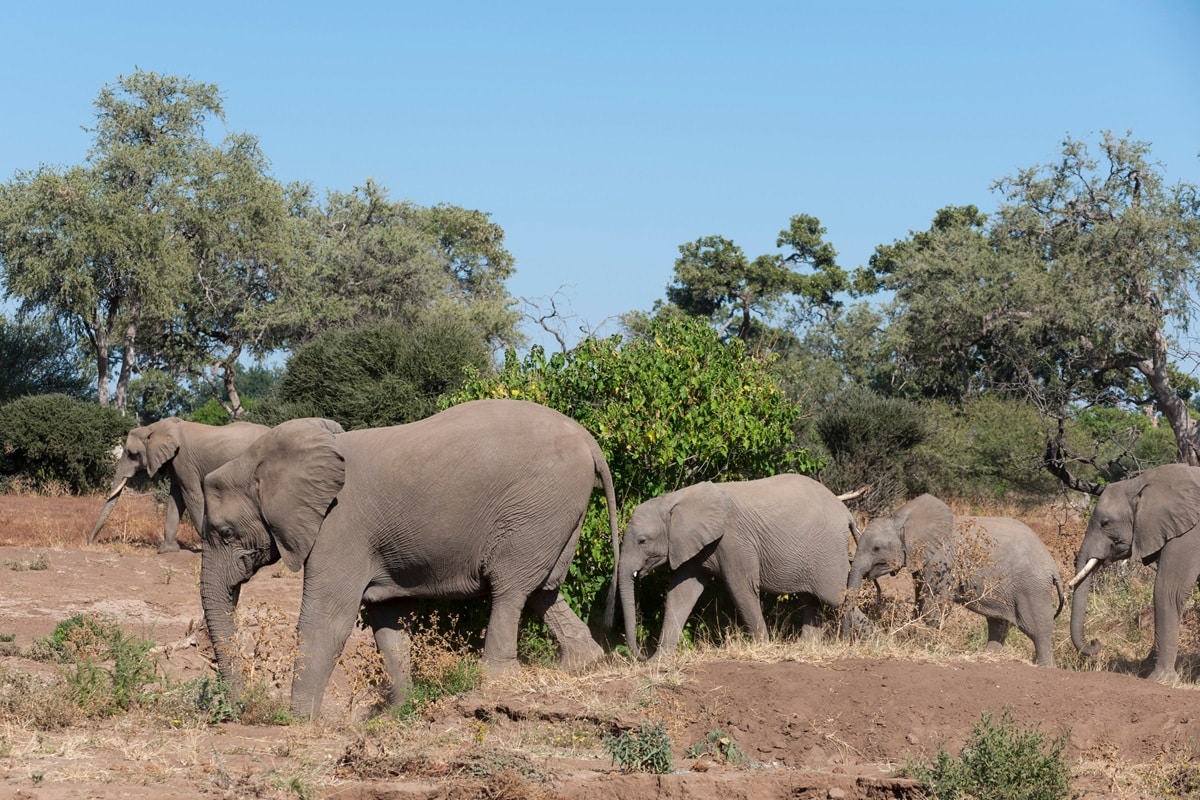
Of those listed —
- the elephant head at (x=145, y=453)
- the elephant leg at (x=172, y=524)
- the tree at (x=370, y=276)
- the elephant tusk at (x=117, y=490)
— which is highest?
the tree at (x=370, y=276)

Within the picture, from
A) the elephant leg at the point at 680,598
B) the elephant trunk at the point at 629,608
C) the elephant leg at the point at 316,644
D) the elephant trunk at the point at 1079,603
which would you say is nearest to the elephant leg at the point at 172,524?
the elephant leg at the point at 680,598

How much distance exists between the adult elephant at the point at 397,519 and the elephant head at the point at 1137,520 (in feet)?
15.0

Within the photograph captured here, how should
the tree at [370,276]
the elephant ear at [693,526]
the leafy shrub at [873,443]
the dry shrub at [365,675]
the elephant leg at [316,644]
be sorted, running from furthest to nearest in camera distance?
1. the tree at [370,276]
2. the leafy shrub at [873,443]
3. the elephant ear at [693,526]
4. the elephant leg at [316,644]
5. the dry shrub at [365,675]

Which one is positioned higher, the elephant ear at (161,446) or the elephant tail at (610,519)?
the elephant ear at (161,446)

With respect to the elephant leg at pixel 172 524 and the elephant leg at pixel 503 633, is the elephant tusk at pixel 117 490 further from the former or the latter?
the elephant leg at pixel 503 633

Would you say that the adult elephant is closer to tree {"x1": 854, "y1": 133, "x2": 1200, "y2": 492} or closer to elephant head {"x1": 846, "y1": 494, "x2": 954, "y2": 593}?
elephant head {"x1": 846, "y1": 494, "x2": 954, "y2": 593}

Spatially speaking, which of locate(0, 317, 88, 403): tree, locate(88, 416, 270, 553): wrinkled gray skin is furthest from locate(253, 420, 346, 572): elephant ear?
locate(0, 317, 88, 403): tree

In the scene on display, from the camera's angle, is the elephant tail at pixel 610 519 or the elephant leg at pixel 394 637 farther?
the elephant tail at pixel 610 519

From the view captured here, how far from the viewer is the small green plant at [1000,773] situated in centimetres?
760

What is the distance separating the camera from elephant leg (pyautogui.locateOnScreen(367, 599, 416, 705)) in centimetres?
1086

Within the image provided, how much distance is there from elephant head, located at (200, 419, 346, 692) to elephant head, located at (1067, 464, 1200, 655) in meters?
6.38

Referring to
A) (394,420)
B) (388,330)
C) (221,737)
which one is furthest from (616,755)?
(388,330)

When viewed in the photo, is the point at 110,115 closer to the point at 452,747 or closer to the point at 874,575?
the point at 874,575

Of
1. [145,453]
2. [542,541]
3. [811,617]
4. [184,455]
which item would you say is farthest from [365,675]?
[145,453]
